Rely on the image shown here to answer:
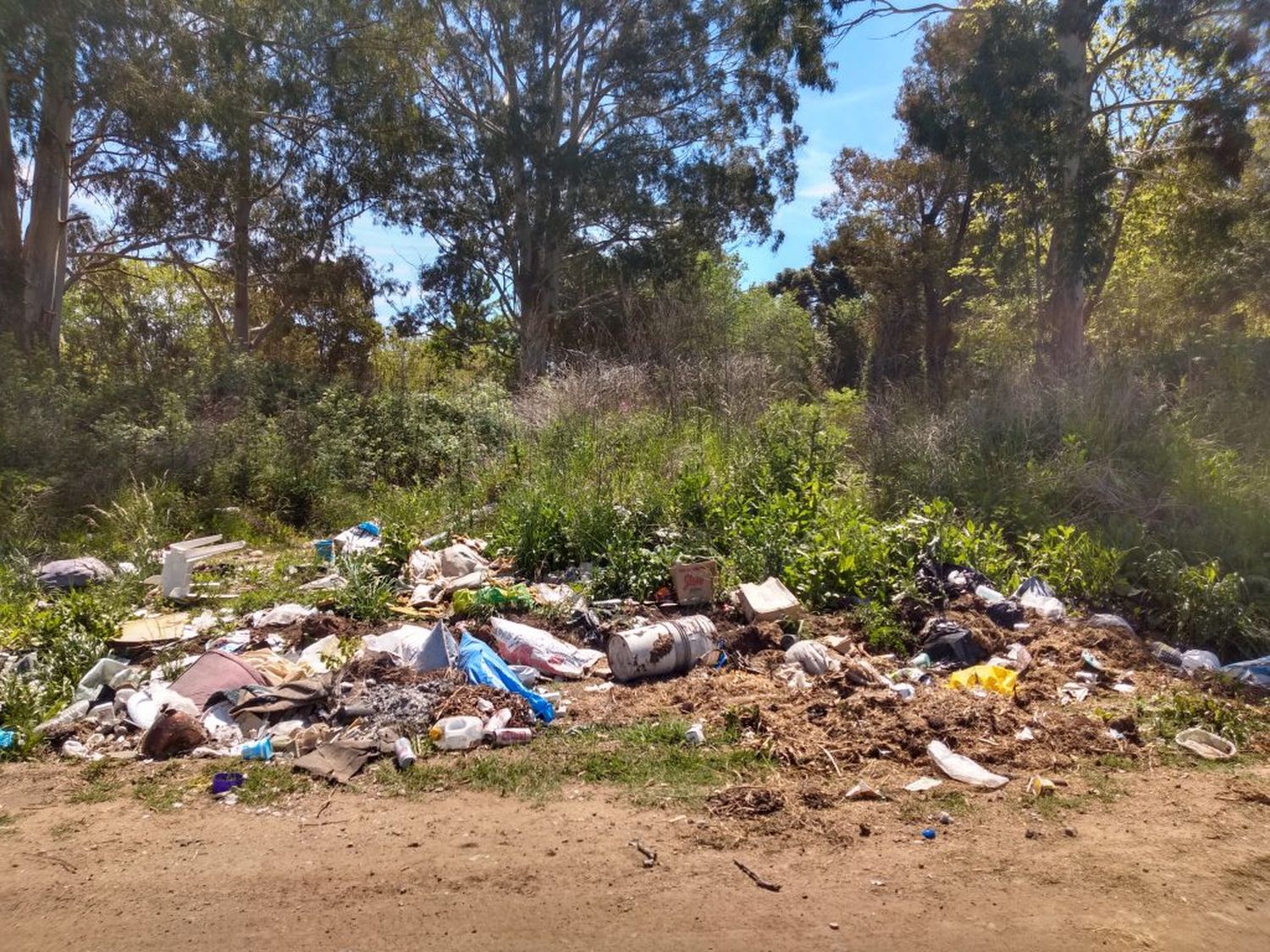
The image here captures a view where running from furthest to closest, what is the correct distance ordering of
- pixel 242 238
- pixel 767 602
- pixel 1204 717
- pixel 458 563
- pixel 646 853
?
pixel 242 238
pixel 458 563
pixel 767 602
pixel 1204 717
pixel 646 853

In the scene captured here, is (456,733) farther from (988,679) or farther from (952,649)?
(952,649)

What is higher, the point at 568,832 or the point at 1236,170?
the point at 1236,170

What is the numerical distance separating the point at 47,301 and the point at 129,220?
2712 mm

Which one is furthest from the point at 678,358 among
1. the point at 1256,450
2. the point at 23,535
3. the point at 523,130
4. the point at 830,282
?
the point at 830,282

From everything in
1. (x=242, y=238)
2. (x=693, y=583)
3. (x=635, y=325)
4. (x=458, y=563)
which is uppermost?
(x=242, y=238)

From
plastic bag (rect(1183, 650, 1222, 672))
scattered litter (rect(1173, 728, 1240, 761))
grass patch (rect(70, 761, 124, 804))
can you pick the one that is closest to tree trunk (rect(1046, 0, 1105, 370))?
plastic bag (rect(1183, 650, 1222, 672))

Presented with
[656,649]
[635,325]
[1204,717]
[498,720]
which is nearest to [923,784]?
[1204,717]

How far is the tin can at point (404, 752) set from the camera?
4.16m

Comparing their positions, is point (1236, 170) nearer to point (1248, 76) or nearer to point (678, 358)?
point (1248, 76)

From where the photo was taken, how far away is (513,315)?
25375 mm

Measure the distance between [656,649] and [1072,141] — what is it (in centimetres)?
1191

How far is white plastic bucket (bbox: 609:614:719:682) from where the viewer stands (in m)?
5.38

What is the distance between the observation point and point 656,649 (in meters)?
5.41

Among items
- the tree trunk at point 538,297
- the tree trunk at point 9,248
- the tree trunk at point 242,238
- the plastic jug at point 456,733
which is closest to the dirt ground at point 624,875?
the plastic jug at point 456,733
